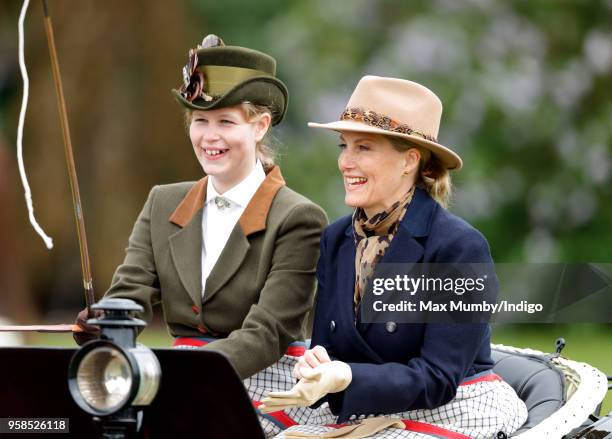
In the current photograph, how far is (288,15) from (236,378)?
9.93 meters

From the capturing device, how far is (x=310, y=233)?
3666mm

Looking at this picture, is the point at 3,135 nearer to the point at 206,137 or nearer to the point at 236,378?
the point at 206,137

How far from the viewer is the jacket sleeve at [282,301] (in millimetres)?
3387

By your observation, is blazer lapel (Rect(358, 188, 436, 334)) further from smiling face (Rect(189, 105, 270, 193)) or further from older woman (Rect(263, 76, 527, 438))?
smiling face (Rect(189, 105, 270, 193))

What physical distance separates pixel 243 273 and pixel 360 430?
70 cm

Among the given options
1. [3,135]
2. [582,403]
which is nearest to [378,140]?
[582,403]

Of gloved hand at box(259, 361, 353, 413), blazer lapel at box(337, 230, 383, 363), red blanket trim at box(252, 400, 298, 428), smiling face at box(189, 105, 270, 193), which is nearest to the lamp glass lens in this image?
gloved hand at box(259, 361, 353, 413)

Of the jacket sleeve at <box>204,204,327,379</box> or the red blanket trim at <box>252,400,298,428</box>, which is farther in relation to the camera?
the red blanket trim at <box>252,400,298,428</box>

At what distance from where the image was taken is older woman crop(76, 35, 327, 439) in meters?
3.61

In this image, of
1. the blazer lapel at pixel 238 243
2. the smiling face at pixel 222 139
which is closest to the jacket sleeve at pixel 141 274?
the blazer lapel at pixel 238 243

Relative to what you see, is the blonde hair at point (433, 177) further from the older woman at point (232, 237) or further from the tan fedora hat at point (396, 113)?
the older woman at point (232, 237)

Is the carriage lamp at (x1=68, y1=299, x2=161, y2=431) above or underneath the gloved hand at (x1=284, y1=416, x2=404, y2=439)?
above

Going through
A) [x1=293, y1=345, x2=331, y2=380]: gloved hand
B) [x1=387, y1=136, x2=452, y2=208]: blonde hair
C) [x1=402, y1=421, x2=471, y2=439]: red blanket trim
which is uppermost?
[x1=387, y1=136, x2=452, y2=208]: blonde hair

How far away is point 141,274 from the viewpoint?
379cm
